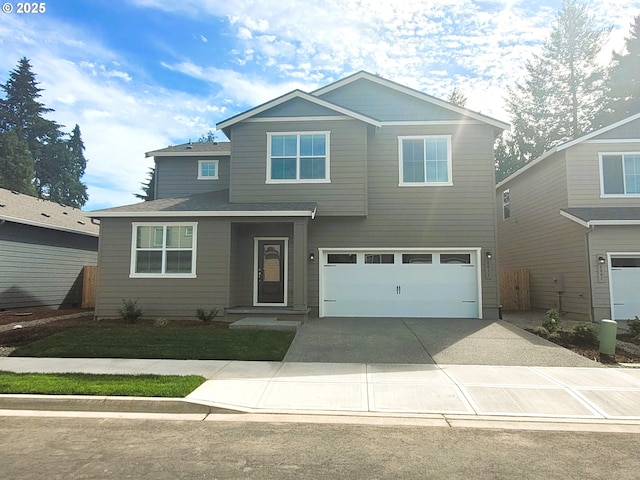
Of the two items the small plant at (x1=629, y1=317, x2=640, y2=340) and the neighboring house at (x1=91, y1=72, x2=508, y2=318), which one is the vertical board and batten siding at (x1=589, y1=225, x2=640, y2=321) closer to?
the small plant at (x1=629, y1=317, x2=640, y2=340)

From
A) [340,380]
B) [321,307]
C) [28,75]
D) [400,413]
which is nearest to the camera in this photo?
[400,413]

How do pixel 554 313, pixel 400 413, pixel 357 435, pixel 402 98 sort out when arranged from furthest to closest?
pixel 402 98 < pixel 554 313 < pixel 400 413 < pixel 357 435

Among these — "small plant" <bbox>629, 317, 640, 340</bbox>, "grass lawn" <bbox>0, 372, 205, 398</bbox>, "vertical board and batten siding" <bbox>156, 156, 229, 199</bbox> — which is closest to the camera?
A: "grass lawn" <bbox>0, 372, 205, 398</bbox>

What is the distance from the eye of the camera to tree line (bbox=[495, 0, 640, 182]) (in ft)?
99.6

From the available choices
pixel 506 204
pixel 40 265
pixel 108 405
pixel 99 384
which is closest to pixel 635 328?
pixel 506 204

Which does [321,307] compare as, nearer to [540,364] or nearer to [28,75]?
[540,364]

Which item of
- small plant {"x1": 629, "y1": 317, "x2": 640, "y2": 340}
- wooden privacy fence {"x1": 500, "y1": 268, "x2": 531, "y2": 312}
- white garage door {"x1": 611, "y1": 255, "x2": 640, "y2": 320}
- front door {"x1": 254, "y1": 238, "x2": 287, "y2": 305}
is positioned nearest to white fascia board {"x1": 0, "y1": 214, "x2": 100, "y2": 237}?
front door {"x1": 254, "y1": 238, "x2": 287, "y2": 305}

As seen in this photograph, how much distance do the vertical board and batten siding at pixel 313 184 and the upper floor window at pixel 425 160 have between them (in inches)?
59.0

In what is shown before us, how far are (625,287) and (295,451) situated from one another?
13.0 metres

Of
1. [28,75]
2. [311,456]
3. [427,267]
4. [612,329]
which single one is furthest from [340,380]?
[28,75]

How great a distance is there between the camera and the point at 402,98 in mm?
13766

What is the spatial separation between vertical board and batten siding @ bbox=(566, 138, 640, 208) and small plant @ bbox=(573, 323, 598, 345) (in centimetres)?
619

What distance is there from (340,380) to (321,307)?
6.30m

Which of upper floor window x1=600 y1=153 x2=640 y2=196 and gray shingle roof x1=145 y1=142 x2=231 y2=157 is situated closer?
upper floor window x1=600 y1=153 x2=640 y2=196
